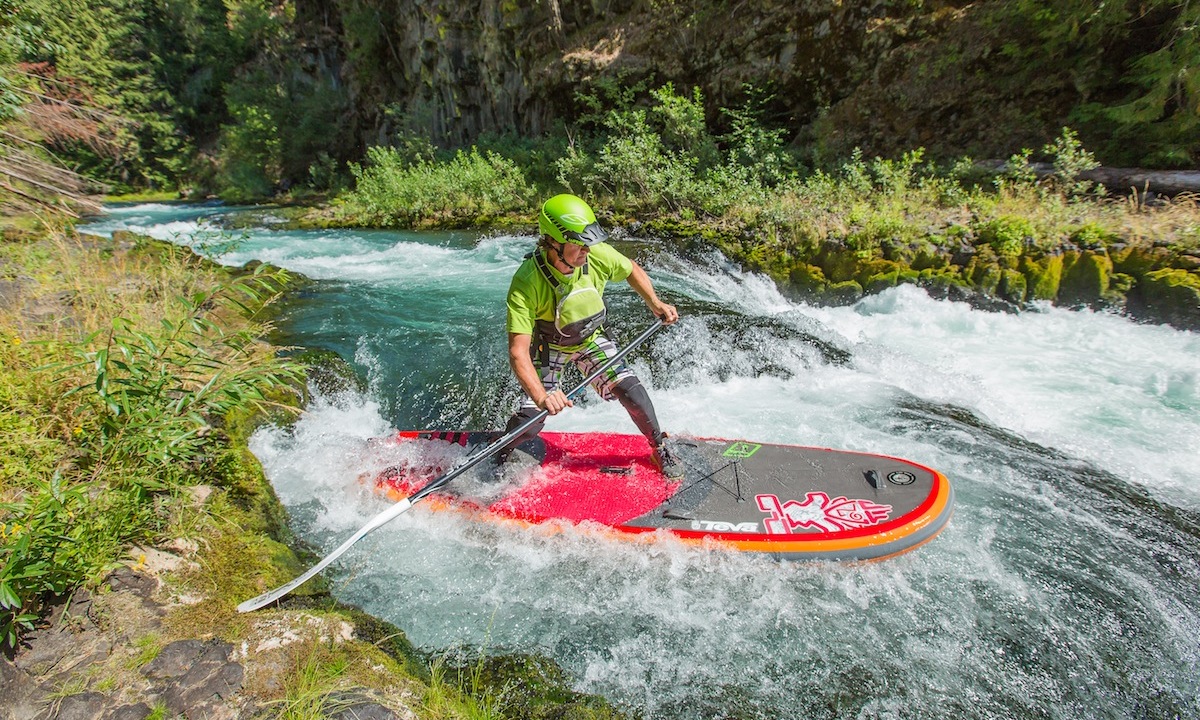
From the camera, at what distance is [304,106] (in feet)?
80.2

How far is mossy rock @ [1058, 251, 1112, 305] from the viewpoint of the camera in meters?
6.83

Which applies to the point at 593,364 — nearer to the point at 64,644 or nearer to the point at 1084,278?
the point at 64,644

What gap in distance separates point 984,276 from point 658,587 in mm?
6590

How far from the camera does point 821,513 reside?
3.60 meters

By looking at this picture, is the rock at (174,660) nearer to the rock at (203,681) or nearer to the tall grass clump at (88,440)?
the rock at (203,681)

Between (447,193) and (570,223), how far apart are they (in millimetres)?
13641

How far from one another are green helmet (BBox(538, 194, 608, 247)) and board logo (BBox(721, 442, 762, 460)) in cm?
201

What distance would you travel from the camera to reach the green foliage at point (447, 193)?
15070 millimetres

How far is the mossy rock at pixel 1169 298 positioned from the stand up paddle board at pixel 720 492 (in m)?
5.11

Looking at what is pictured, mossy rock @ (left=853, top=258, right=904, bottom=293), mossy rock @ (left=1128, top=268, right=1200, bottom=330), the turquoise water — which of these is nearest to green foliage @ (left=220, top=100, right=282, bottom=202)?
the turquoise water

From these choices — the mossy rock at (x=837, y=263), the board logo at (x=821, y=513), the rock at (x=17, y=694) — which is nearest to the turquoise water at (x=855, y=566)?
the board logo at (x=821, y=513)

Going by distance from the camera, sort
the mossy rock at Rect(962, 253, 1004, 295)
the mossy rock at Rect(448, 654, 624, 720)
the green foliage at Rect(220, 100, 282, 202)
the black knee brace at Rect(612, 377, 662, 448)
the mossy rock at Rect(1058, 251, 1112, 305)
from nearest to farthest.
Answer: the mossy rock at Rect(448, 654, 624, 720) → the black knee brace at Rect(612, 377, 662, 448) → the mossy rock at Rect(1058, 251, 1112, 305) → the mossy rock at Rect(962, 253, 1004, 295) → the green foliage at Rect(220, 100, 282, 202)

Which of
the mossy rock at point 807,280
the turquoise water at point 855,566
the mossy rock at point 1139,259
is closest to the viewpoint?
the turquoise water at point 855,566

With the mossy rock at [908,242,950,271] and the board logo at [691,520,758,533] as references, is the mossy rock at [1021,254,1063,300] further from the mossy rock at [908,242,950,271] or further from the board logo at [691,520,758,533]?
the board logo at [691,520,758,533]
